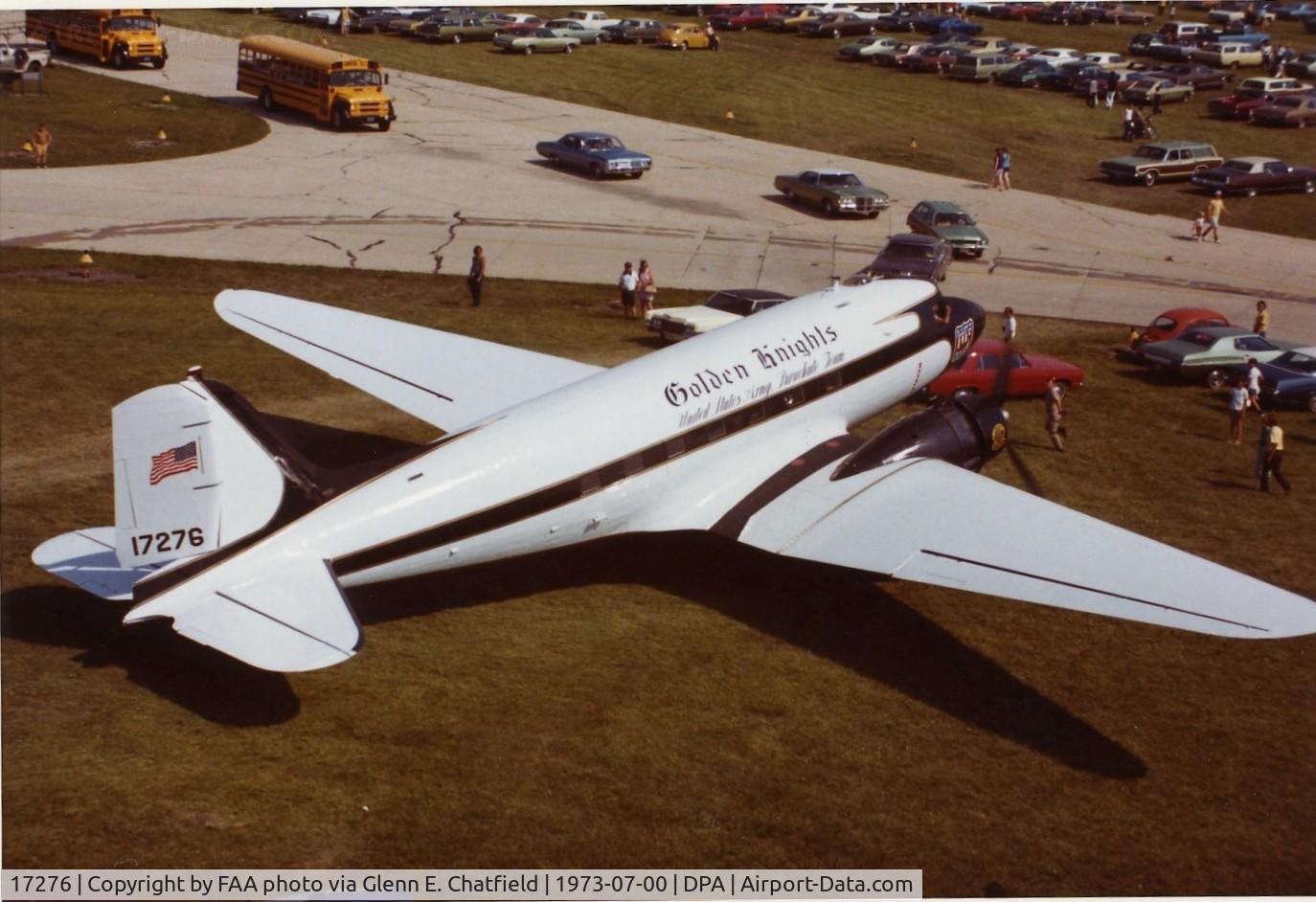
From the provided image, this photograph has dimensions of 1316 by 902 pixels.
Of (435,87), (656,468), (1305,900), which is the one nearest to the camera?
(1305,900)

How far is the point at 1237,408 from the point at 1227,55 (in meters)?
64.6

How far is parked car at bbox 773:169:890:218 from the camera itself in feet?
187

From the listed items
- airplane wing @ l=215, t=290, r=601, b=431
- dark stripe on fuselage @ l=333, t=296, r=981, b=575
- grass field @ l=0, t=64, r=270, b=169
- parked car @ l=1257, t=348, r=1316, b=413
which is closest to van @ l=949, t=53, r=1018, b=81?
grass field @ l=0, t=64, r=270, b=169

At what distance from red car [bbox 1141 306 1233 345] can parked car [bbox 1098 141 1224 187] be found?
78.5 feet

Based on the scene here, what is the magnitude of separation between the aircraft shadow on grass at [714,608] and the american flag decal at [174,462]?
136 inches

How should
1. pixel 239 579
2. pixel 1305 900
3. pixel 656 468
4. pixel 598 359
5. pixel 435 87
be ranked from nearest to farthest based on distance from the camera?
pixel 1305 900
pixel 239 579
pixel 656 468
pixel 598 359
pixel 435 87

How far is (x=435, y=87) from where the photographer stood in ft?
243

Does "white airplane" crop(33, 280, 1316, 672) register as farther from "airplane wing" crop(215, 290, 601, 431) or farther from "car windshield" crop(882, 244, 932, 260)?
"car windshield" crop(882, 244, 932, 260)

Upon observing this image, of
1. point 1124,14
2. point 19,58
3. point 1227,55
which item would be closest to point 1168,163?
point 1227,55

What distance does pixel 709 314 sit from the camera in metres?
39.1

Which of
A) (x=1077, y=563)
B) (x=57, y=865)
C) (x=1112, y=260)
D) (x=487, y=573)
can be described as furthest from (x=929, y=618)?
(x=1112, y=260)

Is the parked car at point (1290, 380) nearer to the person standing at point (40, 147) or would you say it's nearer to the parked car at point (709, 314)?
the parked car at point (709, 314)

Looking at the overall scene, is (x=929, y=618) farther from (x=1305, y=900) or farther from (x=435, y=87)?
(x=435, y=87)

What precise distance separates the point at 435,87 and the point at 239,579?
60538 mm
